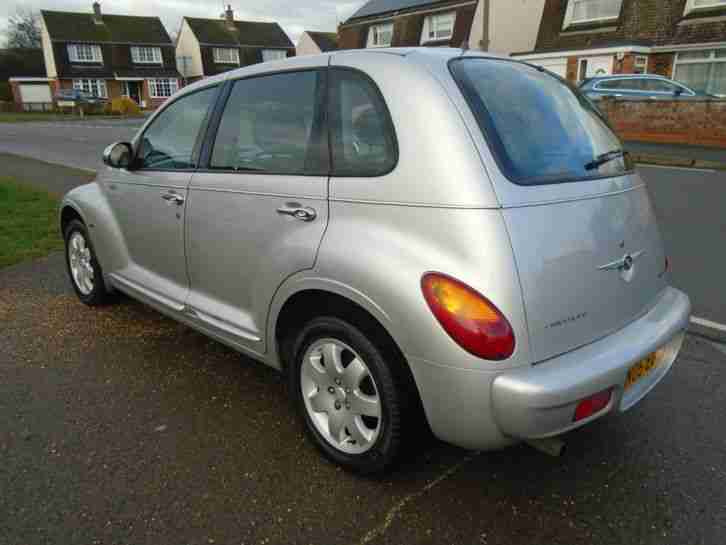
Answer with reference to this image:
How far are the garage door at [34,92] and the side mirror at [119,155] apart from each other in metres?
63.6

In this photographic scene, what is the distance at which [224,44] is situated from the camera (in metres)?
58.3

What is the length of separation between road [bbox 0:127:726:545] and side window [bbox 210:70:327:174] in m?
1.31

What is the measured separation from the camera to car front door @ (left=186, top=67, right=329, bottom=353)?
2.67m

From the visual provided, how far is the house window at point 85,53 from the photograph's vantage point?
180ft

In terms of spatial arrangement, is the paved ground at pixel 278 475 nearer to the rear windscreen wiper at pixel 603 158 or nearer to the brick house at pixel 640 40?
the rear windscreen wiper at pixel 603 158

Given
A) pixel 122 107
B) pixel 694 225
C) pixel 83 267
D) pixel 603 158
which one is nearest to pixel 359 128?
pixel 603 158

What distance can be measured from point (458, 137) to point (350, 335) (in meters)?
0.90

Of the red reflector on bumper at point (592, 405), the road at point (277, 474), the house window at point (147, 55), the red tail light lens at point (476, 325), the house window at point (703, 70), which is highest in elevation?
the house window at point (147, 55)

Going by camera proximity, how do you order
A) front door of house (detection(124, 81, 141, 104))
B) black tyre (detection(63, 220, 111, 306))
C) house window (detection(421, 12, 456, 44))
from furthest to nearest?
front door of house (detection(124, 81, 141, 104))
house window (detection(421, 12, 456, 44))
black tyre (detection(63, 220, 111, 306))

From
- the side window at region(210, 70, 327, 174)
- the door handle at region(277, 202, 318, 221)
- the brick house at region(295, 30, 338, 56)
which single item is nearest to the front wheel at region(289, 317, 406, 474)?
the door handle at region(277, 202, 318, 221)

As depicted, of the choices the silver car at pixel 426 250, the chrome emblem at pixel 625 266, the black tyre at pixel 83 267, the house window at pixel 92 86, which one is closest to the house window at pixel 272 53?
the house window at pixel 92 86

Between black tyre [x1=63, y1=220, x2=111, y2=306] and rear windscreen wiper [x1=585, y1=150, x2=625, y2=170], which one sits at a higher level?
rear windscreen wiper [x1=585, y1=150, x2=625, y2=170]

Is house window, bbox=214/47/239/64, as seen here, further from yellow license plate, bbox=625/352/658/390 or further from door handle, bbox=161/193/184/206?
yellow license plate, bbox=625/352/658/390

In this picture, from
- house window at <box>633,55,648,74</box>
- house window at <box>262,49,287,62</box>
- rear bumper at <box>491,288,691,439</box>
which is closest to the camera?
rear bumper at <box>491,288,691,439</box>
